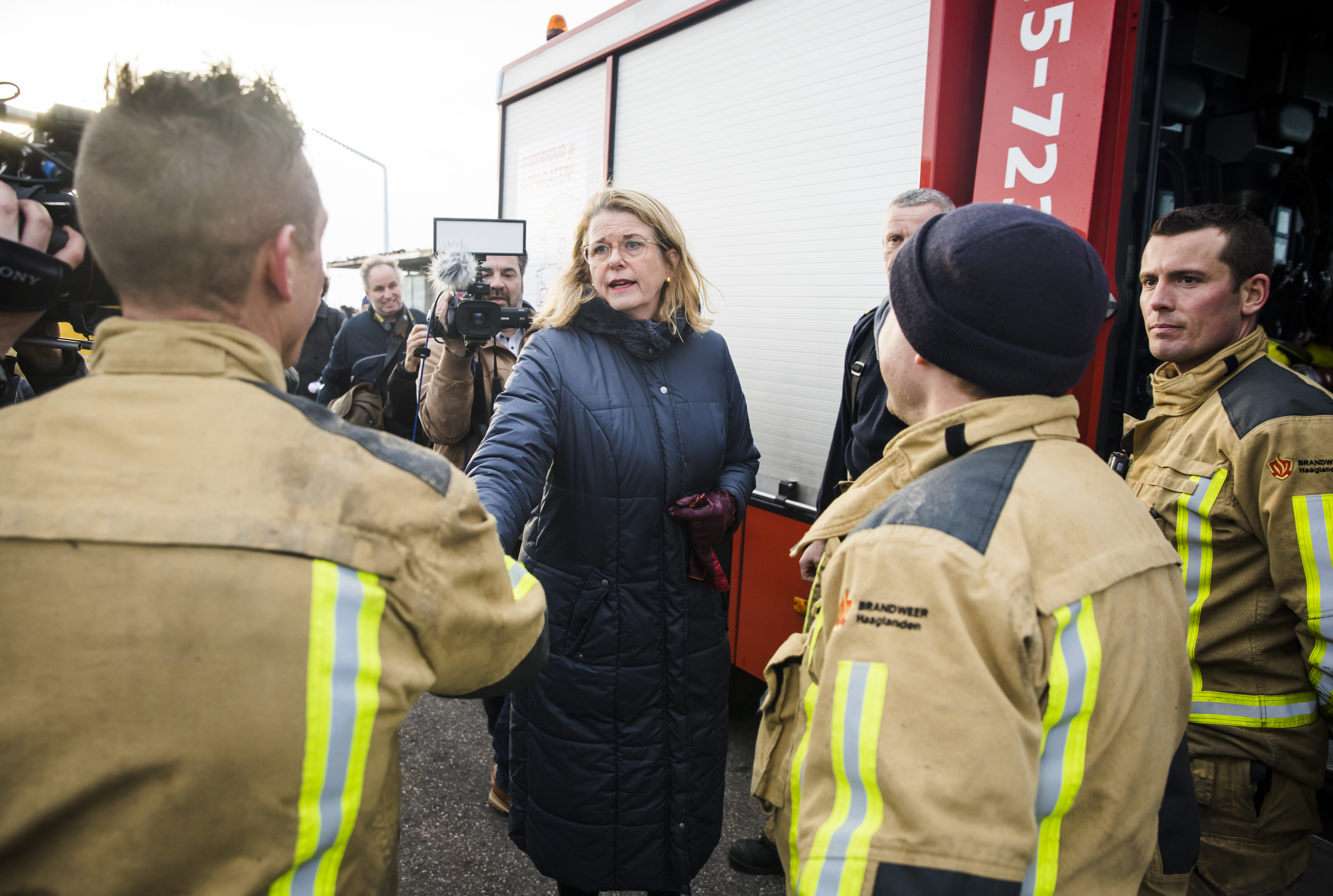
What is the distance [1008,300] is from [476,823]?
8.90 feet

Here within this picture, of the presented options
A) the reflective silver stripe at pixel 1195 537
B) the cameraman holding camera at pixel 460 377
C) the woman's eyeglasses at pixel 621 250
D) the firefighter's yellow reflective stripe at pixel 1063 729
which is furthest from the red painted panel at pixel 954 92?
the firefighter's yellow reflective stripe at pixel 1063 729

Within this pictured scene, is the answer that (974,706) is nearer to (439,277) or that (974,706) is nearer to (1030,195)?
(1030,195)

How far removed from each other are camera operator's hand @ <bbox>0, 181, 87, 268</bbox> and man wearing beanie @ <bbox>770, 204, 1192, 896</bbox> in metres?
1.31

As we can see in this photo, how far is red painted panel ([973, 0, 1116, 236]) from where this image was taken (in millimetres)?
2076

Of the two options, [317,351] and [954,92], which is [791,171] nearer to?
[954,92]

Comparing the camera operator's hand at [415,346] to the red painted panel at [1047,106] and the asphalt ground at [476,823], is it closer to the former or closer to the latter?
the asphalt ground at [476,823]

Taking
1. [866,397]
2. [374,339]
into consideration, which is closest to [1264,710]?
[866,397]

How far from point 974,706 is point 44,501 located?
0.96 m

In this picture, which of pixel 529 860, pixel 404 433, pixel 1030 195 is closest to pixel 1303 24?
pixel 1030 195

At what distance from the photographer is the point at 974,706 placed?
0.85 metres

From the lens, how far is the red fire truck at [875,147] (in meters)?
2.16

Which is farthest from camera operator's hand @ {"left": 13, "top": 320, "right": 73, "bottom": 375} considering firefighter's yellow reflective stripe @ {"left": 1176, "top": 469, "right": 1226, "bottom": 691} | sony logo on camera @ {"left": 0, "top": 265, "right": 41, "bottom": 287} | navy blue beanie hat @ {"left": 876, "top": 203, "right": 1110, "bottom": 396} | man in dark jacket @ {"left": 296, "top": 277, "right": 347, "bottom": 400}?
man in dark jacket @ {"left": 296, "top": 277, "right": 347, "bottom": 400}

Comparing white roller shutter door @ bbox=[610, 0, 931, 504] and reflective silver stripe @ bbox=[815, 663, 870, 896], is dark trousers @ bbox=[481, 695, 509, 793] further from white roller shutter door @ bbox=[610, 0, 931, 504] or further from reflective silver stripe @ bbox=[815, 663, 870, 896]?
reflective silver stripe @ bbox=[815, 663, 870, 896]

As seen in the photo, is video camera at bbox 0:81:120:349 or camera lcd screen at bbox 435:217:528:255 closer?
video camera at bbox 0:81:120:349
